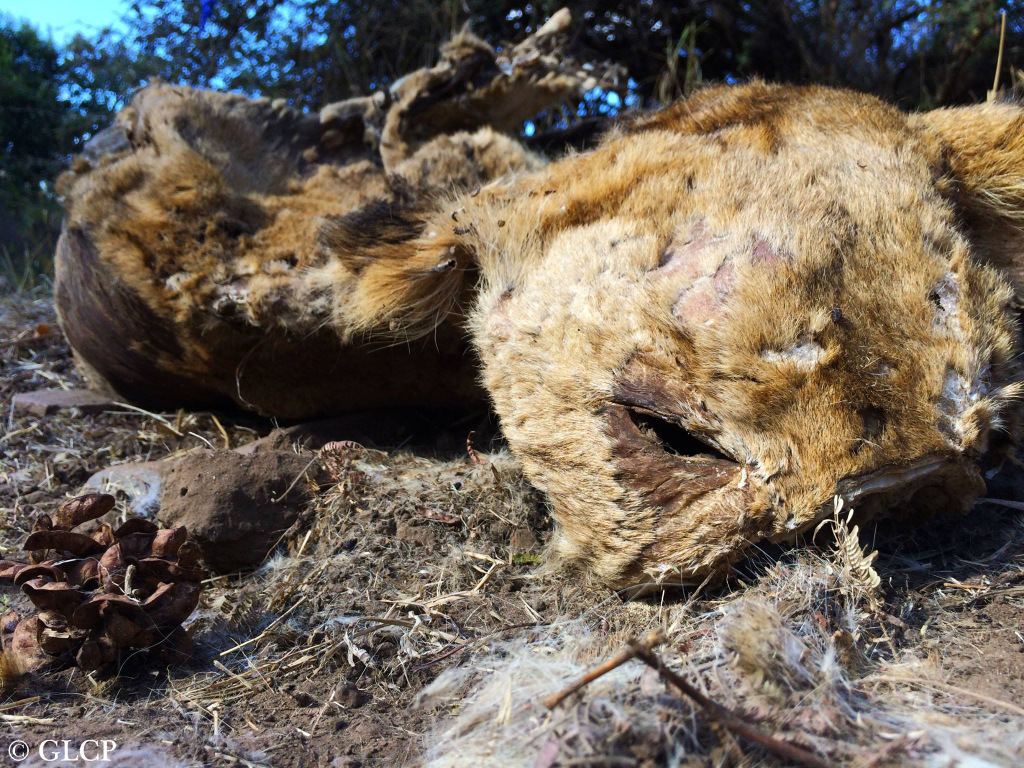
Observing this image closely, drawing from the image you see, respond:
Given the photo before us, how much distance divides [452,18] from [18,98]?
355cm

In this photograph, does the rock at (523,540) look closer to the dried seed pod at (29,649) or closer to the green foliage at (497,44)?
the dried seed pod at (29,649)

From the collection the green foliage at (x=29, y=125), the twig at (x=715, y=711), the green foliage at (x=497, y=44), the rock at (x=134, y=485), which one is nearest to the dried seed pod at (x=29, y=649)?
the rock at (x=134, y=485)

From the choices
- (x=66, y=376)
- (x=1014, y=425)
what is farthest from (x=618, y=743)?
(x=66, y=376)

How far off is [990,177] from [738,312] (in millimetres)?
896

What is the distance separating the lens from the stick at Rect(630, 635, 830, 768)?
110 cm

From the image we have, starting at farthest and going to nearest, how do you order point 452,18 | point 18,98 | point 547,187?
point 18,98
point 452,18
point 547,187

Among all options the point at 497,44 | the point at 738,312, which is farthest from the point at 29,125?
the point at 738,312

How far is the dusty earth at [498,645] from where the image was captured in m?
1.21

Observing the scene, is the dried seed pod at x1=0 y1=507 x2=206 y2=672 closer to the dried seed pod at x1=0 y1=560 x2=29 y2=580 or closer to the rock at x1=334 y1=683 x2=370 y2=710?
the dried seed pod at x1=0 y1=560 x2=29 y2=580

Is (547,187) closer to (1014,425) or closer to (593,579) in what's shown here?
(593,579)

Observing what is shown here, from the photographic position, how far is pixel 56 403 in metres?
3.16

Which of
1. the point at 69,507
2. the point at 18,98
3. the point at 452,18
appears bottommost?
the point at 69,507

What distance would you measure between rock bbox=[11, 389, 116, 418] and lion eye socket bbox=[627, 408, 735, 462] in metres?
2.50

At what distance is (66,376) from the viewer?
3670mm
